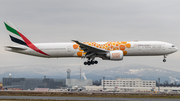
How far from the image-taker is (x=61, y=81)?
532 feet

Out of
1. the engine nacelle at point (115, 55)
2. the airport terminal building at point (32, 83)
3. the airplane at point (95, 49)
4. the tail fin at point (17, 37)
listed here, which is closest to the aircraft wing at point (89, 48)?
the airplane at point (95, 49)

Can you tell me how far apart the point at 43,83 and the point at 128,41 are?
113 m

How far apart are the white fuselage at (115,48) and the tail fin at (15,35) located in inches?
59.1

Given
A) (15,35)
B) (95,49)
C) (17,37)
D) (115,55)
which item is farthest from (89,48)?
(15,35)

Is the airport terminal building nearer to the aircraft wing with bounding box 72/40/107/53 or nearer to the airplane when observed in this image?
the airplane

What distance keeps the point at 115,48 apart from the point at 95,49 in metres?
4.23

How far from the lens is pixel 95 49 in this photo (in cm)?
5081

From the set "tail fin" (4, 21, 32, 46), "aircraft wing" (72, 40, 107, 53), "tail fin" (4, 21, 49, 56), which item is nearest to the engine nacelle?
"aircraft wing" (72, 40, 107, 53)

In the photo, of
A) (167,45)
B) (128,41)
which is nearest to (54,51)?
(128,41)

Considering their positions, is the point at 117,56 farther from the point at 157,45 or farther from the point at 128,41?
the point at 157,45

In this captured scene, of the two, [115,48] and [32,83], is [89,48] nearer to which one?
[115,48]

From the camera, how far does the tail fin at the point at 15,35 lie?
182 feet

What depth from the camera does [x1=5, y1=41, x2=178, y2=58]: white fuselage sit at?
51719 mm

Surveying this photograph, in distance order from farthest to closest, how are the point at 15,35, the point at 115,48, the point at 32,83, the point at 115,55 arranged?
the point at 32,83 → the point at 15,35 → the point at 115,48 → the point at 115,55
